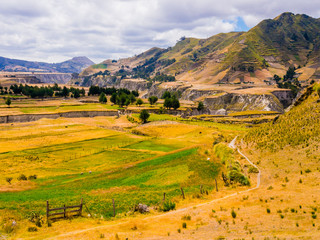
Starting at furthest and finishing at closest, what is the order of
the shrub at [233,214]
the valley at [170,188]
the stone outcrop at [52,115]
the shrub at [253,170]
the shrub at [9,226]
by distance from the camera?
the stone outcrop at [52,115] → the shrub at [253,170] → the shrub at [233,214] → the shrub at [9,226] → the valley at [170,188]

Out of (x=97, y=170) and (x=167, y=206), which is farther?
(x=97, y=170)

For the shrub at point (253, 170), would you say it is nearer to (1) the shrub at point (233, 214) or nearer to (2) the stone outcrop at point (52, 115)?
(1) the shrub at point (233, 214)

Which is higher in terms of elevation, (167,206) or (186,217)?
(186,217)

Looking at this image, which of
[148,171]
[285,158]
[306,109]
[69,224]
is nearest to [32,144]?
[148,171]

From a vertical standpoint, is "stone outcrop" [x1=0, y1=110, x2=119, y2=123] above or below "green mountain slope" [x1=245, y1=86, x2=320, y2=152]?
below

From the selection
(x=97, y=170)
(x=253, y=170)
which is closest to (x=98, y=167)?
(x=97, y=170)

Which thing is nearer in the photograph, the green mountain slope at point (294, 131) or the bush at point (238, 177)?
the bush at point (238, 177)

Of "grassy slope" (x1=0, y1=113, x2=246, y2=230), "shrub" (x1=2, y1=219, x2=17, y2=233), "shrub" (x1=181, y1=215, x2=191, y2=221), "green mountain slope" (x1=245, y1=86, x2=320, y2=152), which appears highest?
"green mountain slope" (x1=245, y1=86, x2=320, y2=152)

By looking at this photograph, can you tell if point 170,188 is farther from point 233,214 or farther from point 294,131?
point 294,131

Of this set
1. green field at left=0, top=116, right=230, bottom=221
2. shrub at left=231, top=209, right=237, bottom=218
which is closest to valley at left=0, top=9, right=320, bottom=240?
shrub at left=231, top=209, right=237, bottom=218

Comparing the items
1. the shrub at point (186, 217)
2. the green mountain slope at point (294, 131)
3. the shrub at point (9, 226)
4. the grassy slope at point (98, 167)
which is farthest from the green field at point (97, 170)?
the green mountain slope at point (294, 131)

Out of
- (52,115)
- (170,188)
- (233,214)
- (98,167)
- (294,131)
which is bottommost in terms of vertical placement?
(98,167)

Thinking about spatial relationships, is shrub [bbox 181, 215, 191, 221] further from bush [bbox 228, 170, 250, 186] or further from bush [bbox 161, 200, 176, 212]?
bush [bbox 228, 170, 250, 186]

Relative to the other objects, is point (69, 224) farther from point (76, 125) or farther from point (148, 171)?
point (76, 125)
